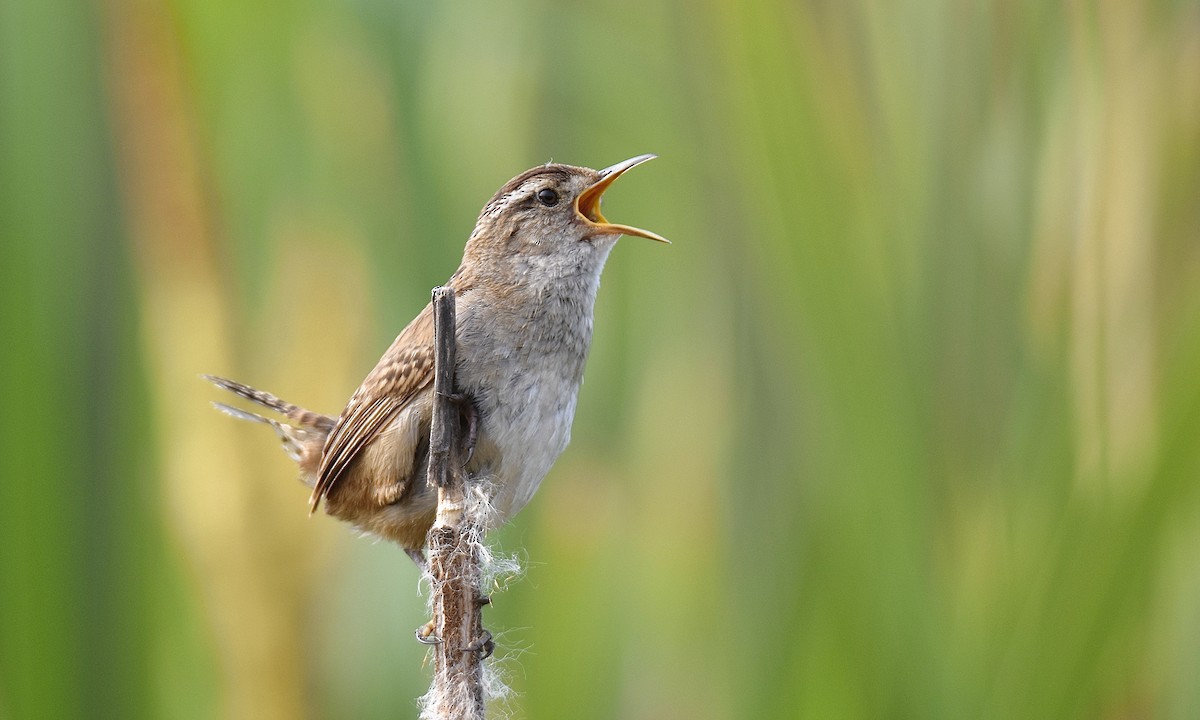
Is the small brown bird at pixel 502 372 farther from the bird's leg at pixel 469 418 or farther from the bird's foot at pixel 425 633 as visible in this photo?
→ the bird's foot at pixel 425 633

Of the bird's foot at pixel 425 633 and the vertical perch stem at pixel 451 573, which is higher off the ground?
the vertical perch stem at pixel 451 573

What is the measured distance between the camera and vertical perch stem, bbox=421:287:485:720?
1347mm

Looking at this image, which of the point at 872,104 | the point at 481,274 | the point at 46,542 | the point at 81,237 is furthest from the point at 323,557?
the point at 872,104

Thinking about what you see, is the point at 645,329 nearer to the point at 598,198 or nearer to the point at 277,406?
the point at 598,198

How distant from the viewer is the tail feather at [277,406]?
2230mm

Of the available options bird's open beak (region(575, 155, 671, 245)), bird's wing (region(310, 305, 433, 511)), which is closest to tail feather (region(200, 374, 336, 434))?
bird's wing (region(310, 305, 433, 511))

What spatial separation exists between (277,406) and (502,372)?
2.17 feet

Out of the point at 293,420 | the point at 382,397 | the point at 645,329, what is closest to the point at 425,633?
the point at 382,397

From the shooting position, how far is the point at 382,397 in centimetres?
191

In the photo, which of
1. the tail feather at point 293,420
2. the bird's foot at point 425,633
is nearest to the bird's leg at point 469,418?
the bird's foot at point 425,633

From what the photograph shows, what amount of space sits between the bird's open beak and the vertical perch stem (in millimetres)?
443

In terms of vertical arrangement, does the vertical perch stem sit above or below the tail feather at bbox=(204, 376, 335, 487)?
below

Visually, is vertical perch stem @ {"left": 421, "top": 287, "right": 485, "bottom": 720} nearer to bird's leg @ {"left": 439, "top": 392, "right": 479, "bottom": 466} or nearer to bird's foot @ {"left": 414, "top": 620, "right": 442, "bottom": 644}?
bird's leg @ {"left": 439, "top": 392, "right": 479, "bottom": 466}

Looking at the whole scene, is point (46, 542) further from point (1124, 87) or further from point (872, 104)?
point (1124, 87)
